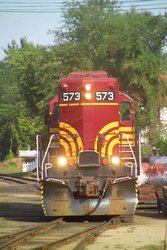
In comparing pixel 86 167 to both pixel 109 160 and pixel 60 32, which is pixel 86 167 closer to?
pixel 109 160

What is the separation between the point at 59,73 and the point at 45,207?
31772 millimetres

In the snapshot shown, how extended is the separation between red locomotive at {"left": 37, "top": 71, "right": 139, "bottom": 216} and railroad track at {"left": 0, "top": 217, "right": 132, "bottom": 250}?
0.59 metres

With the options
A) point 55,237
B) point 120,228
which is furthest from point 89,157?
point 55,237

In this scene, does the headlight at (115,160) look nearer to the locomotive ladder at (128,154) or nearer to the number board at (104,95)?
the locomotive ladder at (128,154)

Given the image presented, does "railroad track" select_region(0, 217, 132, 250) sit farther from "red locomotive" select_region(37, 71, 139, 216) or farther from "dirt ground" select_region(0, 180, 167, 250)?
"red locomotive" select_region(37, 71, 139, 216)

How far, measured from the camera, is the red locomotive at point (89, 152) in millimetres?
14867

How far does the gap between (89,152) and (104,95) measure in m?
1.82

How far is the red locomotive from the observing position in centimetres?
1487

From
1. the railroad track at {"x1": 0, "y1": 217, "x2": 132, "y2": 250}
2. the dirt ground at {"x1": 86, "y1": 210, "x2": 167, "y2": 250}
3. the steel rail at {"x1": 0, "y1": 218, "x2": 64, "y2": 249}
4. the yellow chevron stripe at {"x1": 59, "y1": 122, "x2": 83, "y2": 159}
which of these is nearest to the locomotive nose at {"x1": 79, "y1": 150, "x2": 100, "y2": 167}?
the yellow chevron stripe at {"x1": 59, "y1": 122, "x2": 83, "y2": 159}

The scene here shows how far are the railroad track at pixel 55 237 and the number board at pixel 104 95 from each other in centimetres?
335

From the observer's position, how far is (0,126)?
310ft

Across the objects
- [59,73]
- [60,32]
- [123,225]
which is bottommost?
[123,225]

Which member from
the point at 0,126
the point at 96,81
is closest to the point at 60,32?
the point at 96,81

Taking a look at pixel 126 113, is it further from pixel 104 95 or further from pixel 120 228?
pixel 120 228
